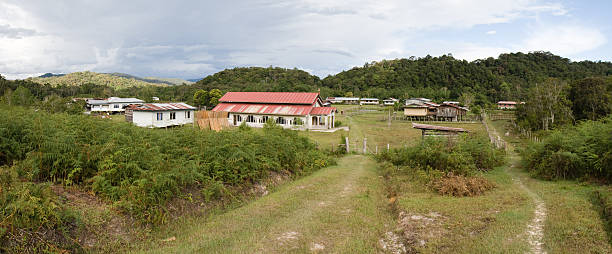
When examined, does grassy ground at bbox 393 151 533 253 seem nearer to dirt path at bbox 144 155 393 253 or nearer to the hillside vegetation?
dirt path at bbox 144 155 393 253

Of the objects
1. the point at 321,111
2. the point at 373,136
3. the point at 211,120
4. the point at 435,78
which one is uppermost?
the point at 435,78

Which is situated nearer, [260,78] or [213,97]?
[213,97]

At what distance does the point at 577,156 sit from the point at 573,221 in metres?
5.56

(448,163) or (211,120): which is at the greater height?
(211,120)

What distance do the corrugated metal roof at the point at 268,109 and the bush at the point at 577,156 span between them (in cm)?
2914

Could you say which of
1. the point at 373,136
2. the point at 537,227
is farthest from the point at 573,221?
the point at 373,136

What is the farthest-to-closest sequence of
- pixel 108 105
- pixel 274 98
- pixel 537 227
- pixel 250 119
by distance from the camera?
pixel 108 105, pixel 274 98, pixel 250 119, pixel 537 227

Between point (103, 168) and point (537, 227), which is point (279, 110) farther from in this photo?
point (537, 227)

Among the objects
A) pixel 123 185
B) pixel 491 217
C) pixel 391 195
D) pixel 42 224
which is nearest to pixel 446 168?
pixel 391 195

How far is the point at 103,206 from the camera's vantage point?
685 cm

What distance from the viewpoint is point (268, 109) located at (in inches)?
1662

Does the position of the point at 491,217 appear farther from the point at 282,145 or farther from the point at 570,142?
the point at 282,145

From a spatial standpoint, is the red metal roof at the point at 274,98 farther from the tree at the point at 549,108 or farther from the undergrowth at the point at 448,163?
the undergrowth at the point at 448,163

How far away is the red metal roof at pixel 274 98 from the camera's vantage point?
140 feet
